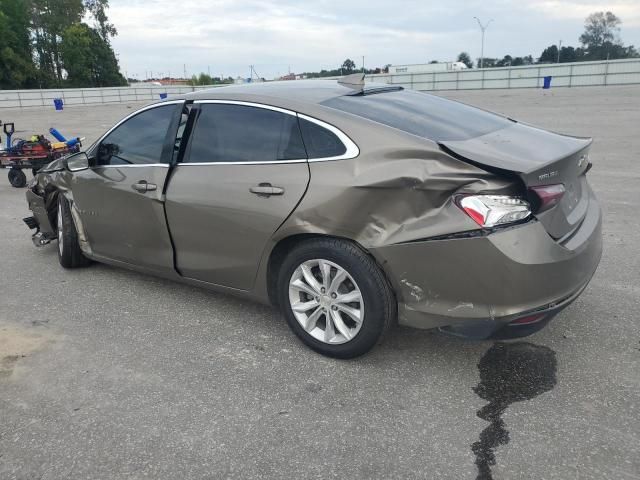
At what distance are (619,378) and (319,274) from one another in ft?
5.83

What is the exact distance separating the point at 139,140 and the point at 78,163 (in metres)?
0.84

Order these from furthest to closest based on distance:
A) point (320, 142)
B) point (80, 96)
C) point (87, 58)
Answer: point (87, 58), point (80, 96), point (320, 142)

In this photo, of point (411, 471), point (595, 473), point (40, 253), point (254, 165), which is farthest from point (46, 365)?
point (595, 473)

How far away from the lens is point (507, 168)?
2779mm

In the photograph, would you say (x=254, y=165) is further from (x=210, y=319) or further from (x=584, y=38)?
(x=584, y=38)

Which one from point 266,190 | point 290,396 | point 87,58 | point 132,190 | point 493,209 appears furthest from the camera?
point 87,58

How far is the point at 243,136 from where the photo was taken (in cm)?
369

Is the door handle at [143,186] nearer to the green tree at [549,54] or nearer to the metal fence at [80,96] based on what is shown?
the metal fence at [80,96]

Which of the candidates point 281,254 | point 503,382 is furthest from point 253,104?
point 503,382

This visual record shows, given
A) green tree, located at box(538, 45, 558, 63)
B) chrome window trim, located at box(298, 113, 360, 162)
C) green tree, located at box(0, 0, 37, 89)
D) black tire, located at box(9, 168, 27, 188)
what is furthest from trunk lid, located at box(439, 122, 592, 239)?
green tree, located at box(538, 45, 558, 63)

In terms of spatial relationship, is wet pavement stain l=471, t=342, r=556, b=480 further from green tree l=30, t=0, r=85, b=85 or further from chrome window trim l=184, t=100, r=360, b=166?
green tree l=30, t=0, r=85, b=85

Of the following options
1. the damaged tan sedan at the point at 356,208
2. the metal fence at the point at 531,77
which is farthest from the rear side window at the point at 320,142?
the metal fence at the point at 531,77

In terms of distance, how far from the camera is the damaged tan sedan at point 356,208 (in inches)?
111

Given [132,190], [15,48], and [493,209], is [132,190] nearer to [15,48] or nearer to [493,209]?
[493,209]
